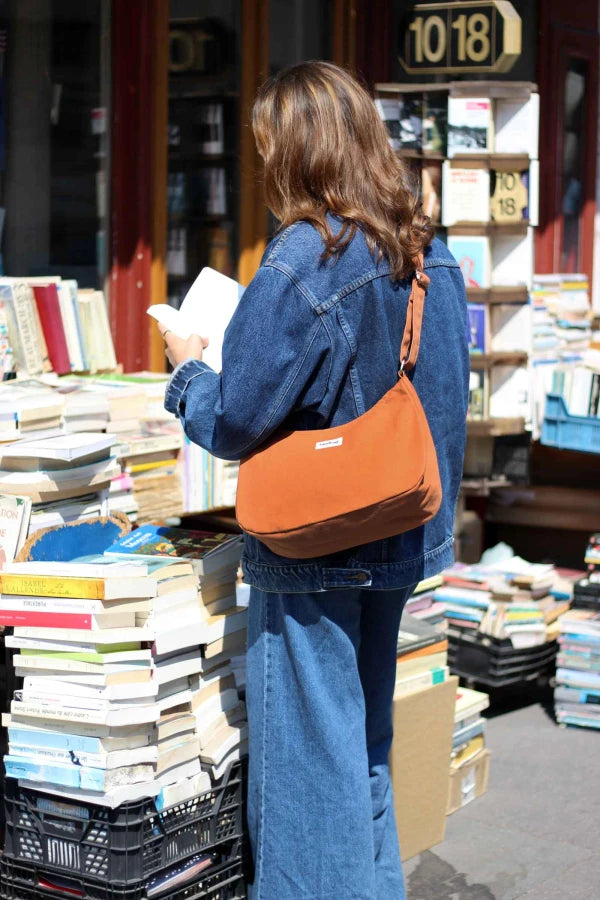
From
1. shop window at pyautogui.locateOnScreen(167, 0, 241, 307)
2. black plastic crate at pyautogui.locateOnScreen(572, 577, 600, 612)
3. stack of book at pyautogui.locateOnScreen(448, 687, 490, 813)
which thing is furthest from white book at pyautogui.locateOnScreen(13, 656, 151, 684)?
shop window at pyautogui.locateOnScreen(167, 0, 241, 307)

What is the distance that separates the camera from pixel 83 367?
441 cm

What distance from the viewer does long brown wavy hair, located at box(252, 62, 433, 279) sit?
7.93ft

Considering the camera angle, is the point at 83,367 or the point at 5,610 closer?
the point at 5,610

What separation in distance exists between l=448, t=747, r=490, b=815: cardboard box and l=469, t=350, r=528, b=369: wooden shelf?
183 centimetres

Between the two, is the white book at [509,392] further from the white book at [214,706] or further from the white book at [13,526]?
the white book at [13,526]

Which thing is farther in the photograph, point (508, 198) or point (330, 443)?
point (508, 198)

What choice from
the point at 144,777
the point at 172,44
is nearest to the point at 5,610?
the point at 144,777

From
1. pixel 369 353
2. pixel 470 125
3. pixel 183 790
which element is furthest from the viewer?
pixel 470 125

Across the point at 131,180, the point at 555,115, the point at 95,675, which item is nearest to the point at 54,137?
the point at 131,180

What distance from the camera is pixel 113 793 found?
8.36 feet

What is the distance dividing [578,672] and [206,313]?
262cm

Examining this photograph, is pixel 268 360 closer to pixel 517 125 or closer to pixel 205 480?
pixel 205 480

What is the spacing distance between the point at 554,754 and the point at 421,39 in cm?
304

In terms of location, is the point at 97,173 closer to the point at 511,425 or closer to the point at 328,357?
the point at 511,425
